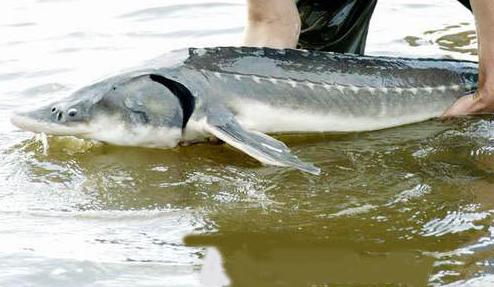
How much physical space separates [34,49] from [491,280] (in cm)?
412

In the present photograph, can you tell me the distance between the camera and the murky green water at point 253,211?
2602 millimetres

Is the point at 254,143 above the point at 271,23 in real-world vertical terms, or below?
below

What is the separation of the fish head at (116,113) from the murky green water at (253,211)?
120mm

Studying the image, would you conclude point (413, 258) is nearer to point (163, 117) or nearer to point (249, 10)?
point (163, 117)

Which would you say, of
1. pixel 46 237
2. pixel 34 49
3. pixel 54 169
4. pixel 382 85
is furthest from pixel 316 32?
pixel 46 237

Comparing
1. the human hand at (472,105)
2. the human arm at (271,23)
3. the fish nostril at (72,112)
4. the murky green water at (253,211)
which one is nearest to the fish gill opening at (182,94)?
the murky green water at (253,211)

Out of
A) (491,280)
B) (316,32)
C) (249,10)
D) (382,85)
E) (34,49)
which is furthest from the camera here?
(34,49)

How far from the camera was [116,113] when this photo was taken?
3650mm

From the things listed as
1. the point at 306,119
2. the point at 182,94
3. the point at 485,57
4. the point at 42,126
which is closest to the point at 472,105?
the point at 485,57

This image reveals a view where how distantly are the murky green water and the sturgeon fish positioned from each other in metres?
0.10

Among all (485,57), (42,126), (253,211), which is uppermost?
(485,57)

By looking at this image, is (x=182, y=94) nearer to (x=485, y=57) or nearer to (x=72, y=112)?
(x=72, y=112)

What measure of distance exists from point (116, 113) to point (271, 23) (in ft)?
3.74

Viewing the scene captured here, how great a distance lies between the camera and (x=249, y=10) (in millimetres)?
4570
